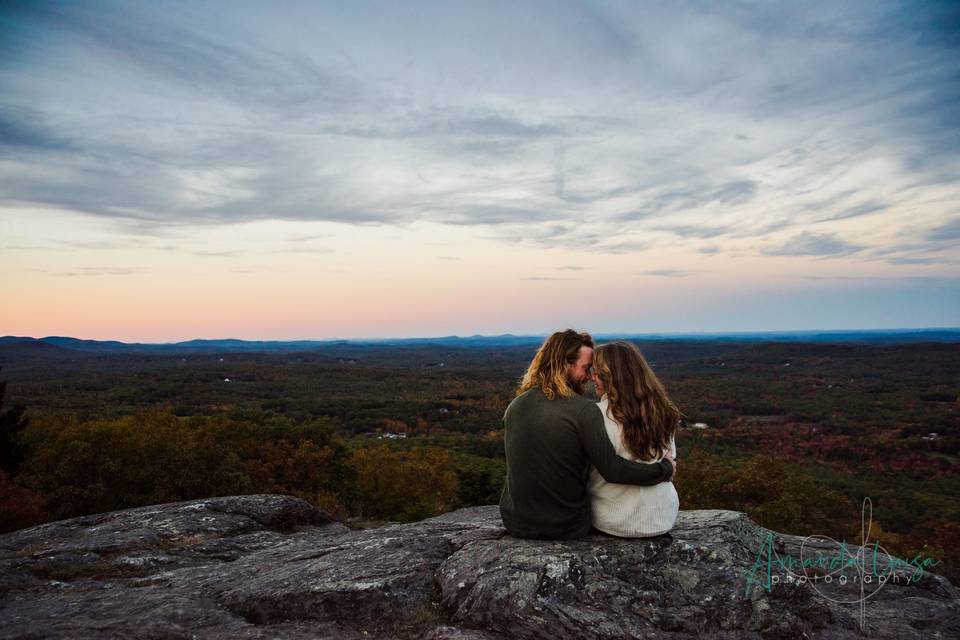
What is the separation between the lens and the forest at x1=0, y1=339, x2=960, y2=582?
20.3m

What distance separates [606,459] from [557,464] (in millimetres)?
504

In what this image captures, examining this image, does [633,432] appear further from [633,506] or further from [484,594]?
[484,594]

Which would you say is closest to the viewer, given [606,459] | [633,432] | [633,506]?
[606,459]

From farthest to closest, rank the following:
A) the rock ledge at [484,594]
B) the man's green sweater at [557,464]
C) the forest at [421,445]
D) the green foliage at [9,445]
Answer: the green foliage at [9,445], the forest at [421,445], the man's green sweater at [557,464], the rock ledge at [484,594]

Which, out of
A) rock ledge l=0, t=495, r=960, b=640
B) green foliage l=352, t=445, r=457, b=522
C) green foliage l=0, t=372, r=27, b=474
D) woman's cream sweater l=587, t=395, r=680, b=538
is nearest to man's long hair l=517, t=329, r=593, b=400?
woman's cream sweater l=587, t=395, r=680, b=538

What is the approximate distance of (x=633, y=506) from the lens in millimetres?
5586

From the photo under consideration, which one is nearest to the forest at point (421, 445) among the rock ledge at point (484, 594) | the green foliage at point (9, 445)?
the green foliage at point (9, 445)

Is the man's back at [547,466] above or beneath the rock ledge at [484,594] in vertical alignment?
above

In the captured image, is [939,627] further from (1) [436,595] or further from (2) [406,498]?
(2) [406,498]

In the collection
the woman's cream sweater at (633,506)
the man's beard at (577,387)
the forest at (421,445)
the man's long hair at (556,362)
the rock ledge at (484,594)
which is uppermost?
the man's long hair at (556,362)

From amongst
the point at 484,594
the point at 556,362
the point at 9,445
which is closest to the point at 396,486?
the point at 9,445

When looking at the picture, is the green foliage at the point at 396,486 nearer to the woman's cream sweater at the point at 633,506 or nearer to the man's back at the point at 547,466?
the man's back at the point at 547,466

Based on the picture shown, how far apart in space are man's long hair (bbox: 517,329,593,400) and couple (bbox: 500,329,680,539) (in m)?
0.01

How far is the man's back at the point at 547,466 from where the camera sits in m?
5.34
